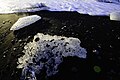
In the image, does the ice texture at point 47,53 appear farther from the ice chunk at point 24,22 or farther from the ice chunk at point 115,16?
the ice chunk at point 115,16

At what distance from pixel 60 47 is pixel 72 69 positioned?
0.44 m

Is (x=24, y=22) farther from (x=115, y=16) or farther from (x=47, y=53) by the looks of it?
(x=115, y=16)

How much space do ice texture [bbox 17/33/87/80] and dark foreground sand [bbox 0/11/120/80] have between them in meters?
0.09

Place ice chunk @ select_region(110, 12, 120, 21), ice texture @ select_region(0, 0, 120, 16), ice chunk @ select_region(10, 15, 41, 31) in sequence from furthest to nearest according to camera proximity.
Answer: ice texture @ select_region(0, 0, 120, 16)
ice chunk @ select_region(110, 12, 120, 21)
ice chunk @ select_region(10, 15, 41, 31)

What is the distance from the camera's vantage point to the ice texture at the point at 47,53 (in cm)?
251

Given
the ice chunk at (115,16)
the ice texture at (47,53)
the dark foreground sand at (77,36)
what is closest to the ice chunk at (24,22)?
the dark foreground sand at (77,36)

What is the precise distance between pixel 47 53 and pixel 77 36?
0.71 m

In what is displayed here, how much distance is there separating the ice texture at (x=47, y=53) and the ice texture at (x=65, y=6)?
1.23 metres

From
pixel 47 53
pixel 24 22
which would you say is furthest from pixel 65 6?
pixel 47 53

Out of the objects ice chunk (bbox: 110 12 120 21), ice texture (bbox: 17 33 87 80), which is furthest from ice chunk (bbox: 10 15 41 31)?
ice chunk (bbox: 110 12 120 21)

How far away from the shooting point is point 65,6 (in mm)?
4227

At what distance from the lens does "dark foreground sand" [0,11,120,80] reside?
2.48 metres

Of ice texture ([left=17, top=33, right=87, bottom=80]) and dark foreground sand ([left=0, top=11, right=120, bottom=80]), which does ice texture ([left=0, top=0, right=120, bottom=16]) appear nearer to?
dark foreground sand ([left=0, top=11, right=120, bottom=80])

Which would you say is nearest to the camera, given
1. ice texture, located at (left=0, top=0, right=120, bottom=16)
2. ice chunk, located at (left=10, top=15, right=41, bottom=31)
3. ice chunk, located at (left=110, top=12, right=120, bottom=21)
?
ice chunk, located at (left=10, top=15, right=41, bottom=31)
